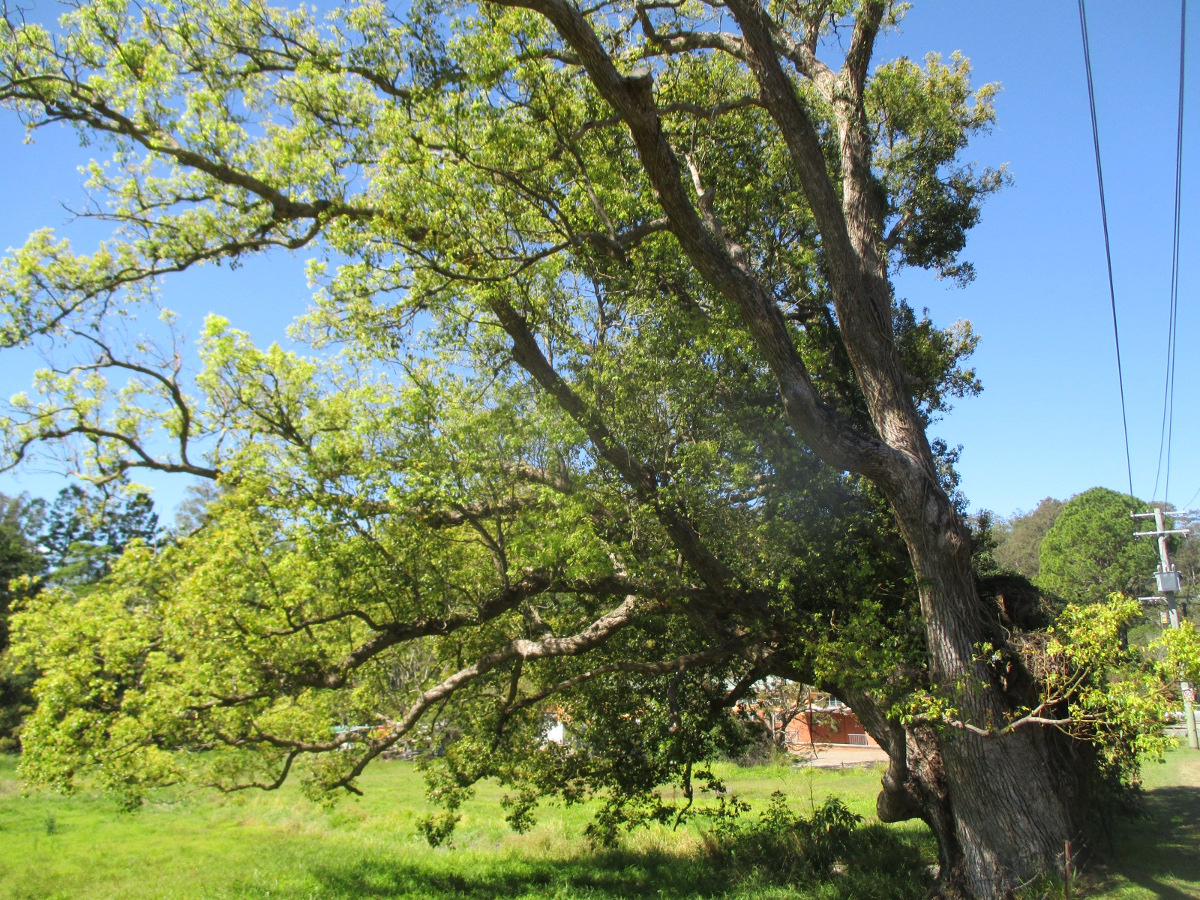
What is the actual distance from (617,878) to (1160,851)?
8.09m

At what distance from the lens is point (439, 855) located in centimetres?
1575

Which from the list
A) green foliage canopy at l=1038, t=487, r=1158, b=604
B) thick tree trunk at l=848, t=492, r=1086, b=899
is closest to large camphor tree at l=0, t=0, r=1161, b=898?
thick tree trunk at l=848, t=492, r=1086, b=899

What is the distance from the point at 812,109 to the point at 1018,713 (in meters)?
9.24

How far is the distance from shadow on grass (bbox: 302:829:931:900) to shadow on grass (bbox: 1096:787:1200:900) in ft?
8.00

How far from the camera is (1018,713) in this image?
8734 mm

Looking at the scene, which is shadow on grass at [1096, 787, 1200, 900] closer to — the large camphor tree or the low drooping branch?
the large camphor tree

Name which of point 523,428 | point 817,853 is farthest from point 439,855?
point 523,428

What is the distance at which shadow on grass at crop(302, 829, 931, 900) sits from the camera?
10.4 m

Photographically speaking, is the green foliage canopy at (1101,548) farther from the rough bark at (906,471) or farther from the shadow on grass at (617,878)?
the rough bark at (906,471)

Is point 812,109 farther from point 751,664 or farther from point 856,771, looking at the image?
point 856,771

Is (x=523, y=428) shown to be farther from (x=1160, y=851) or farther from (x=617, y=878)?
(x=1160, y=851)

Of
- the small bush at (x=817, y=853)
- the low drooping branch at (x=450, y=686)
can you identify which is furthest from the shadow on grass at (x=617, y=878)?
the low drooping branch at (x=450, y=686)

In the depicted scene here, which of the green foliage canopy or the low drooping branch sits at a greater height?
the green foliage canopy

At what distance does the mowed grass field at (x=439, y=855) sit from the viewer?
10852 millimetres
